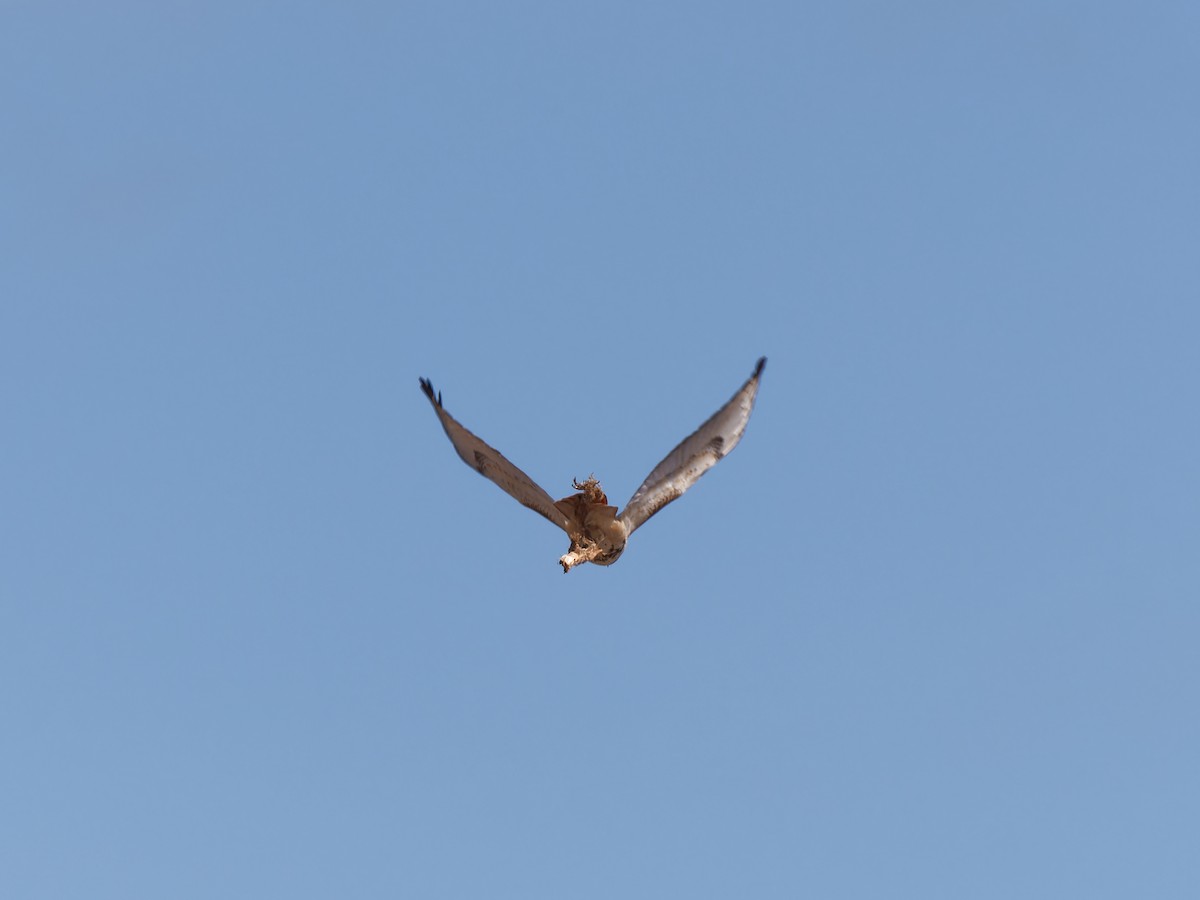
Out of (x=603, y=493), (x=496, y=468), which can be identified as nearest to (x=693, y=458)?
(x=603, y=493)

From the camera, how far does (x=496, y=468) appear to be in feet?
139

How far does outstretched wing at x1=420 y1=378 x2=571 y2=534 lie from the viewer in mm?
41344

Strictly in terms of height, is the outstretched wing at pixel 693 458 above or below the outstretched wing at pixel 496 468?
above

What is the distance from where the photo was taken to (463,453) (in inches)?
1654

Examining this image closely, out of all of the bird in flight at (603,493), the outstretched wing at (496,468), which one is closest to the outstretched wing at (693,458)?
the bird in flight at (603,493)

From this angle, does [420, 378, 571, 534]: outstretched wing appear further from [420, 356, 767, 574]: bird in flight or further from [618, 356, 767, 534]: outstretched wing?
[618, 356, 767, 534]: outstretched wing

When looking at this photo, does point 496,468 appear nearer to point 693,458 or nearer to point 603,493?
point 603,493

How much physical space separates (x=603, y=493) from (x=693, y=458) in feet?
7.59

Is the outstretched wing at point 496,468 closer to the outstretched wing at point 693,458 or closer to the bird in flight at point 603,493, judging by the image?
the bird in flight at point 603,493

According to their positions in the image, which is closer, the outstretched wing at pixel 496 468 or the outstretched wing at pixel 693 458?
the outstretched wing at pixel 496 468

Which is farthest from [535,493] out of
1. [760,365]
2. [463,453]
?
[760,365]

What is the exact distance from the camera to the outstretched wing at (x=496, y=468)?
41.3 meters

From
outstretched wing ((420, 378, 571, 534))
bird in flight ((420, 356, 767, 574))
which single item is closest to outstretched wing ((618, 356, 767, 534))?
bird in flight ((420, 356, 767, 574))

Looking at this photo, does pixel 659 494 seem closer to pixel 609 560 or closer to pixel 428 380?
pixel 609 560
